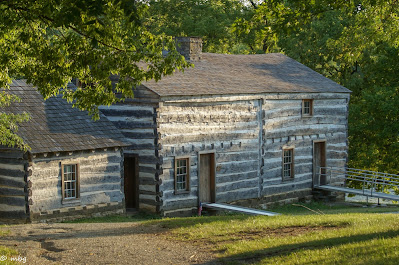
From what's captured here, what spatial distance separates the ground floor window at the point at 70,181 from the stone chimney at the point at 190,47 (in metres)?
8.91

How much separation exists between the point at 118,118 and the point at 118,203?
3.30m

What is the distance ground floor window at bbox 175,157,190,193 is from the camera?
922 inches

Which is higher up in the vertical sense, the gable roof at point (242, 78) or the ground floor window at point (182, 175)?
the gable roof at point (242, 78)

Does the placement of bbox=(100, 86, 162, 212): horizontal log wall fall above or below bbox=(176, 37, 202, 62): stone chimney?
below

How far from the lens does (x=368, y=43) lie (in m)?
19.2

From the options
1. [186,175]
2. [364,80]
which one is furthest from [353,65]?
[186,175]

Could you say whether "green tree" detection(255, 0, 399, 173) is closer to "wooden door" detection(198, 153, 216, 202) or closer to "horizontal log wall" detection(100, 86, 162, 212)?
"wooden door" detection(198, 153, 216, 202)

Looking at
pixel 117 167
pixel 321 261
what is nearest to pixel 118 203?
pixel 117 167

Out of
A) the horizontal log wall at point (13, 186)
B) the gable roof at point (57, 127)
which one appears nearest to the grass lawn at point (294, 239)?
the gable roof at point (57, 127)

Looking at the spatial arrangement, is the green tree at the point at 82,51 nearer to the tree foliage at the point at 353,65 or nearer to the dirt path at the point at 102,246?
the dirt path at the point at 102,246

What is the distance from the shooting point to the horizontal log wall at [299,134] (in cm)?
2645

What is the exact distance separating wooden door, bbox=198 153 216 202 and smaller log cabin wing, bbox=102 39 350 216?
4 centimetres

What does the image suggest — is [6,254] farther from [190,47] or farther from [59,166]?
[190,47]

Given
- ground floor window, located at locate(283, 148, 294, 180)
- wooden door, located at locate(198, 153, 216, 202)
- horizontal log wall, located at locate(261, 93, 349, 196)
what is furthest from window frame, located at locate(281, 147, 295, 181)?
wooden door, located at locate(198, 153, 216, 202)
